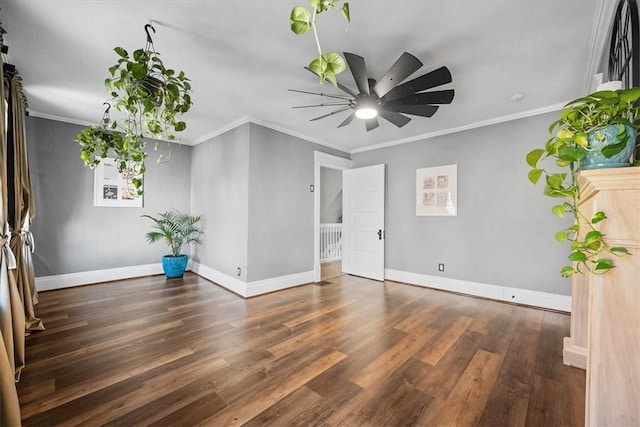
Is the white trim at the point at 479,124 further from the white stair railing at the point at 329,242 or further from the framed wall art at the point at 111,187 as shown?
the framed wall art at the point at 111,187

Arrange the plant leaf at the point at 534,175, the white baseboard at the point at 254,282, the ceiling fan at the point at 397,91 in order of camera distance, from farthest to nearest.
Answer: the white baseboard at the point at 254,282, the ceiling fan at the point at 397,91, the plant leaf at the point at 534,175

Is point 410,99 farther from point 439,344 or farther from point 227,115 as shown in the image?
point 227,115

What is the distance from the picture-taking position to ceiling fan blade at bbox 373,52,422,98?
1.85 metres

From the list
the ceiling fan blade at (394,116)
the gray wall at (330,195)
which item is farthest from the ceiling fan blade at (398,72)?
the gray wall at (330,195)

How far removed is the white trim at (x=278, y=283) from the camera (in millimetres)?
3826

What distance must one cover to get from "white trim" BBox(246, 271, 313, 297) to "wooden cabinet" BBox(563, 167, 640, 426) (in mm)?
3478

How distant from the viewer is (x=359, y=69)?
200cm

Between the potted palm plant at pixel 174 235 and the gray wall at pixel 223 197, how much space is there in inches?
10.1

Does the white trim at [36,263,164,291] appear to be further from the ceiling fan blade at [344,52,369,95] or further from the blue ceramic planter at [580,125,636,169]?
the blue ceramic planter at [580,125,636,169]

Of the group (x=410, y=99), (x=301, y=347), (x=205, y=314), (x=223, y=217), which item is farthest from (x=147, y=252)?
(x=410, y=99)

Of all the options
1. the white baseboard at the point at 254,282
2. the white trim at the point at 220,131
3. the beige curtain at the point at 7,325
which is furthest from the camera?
the white trim at the point at 220,131

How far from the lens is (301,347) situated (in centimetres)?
240

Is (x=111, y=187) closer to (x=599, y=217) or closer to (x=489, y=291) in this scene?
(x=599, y=217)

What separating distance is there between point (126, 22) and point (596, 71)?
12.6 feet
